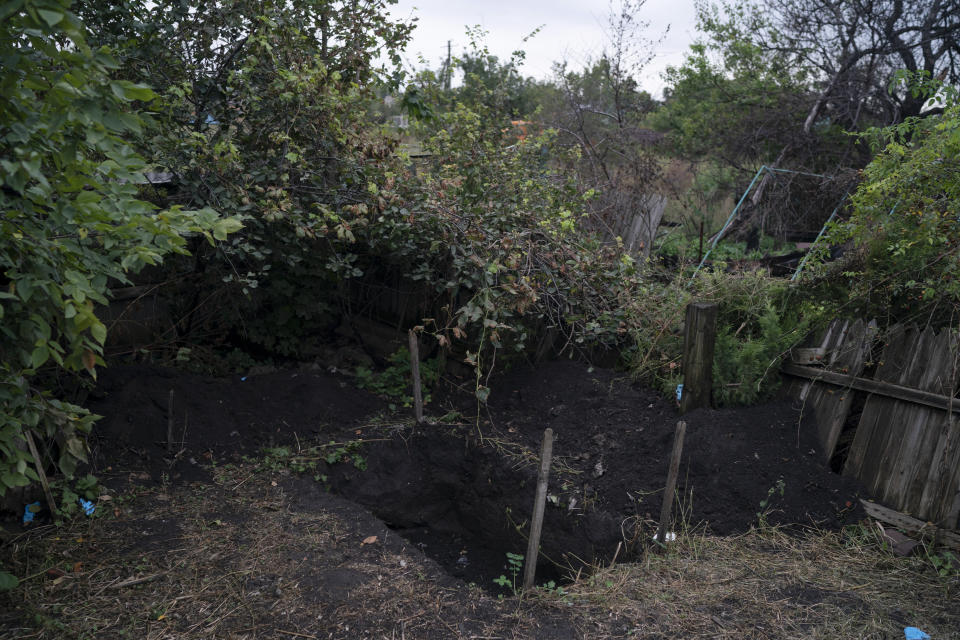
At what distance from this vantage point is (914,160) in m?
3.99

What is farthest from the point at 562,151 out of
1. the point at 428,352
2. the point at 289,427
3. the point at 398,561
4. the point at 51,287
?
the point at 51,287

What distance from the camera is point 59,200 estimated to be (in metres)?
2.11

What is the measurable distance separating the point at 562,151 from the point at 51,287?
692 cm

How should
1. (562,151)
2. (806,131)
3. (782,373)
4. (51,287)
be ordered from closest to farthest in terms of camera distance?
1. (51,287)
2. (782,373)
3. (562,151)
4. (806,131)

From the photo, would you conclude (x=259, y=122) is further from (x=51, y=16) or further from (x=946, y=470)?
(x=946, y=470)

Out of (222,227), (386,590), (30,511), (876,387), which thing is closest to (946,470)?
(876,387)

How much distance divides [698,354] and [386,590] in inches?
108

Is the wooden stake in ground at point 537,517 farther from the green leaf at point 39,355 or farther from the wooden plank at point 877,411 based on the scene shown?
the green leaf at point 39,355

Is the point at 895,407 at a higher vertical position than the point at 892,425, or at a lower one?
higher

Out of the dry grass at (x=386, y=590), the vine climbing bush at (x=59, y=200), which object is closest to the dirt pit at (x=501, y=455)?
the dry grass at (x=386, y=590)

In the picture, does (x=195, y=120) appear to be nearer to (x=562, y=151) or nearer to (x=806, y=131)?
(x=562, y=151)

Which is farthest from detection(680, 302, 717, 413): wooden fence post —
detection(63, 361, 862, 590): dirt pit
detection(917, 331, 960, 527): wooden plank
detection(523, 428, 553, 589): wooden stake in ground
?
detection(523, 428, 553, 589): wooden stake in ground

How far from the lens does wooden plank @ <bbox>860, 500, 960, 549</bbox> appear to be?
3.51 meters

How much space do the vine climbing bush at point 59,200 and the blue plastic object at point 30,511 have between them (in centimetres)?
159
